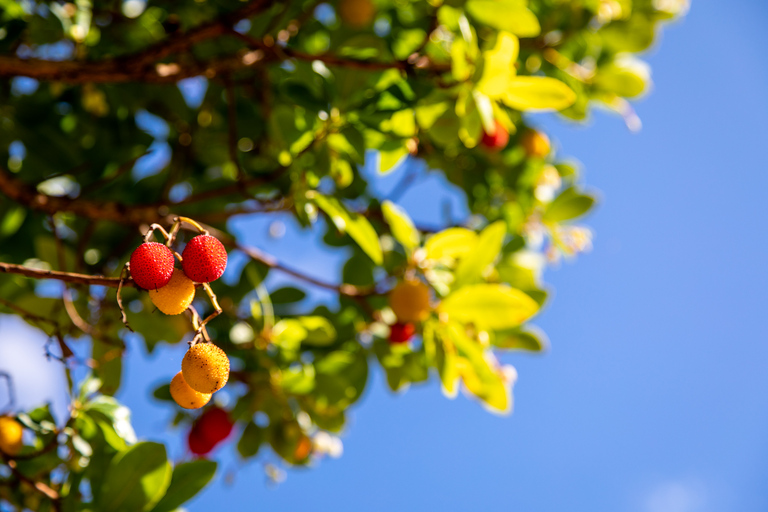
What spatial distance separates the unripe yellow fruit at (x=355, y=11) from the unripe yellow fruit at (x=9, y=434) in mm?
1271

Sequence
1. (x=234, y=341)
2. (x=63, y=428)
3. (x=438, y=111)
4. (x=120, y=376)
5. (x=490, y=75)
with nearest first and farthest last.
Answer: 1. (x=63, y=428)
2. (x=490, y=75)
3. (x=438, y=111)
4. (x=120, y=376)
5. (x=234, y=341)

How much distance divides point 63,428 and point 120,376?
1.49ft

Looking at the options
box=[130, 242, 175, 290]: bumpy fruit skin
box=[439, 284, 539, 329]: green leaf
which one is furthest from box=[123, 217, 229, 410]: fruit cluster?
box=[439, 284, 539, 329]: green leaf

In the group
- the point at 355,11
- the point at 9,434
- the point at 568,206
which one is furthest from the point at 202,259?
the point at 568,206

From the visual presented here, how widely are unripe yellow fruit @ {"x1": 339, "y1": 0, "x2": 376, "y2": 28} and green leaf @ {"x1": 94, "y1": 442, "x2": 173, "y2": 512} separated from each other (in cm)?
121

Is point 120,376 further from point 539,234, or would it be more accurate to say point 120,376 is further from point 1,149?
point 539,234

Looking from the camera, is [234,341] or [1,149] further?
[1,149]

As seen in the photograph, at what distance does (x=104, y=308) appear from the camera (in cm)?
167

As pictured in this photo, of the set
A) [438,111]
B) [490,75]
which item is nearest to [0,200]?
[438,111]

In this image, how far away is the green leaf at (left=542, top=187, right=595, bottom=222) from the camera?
2.11 metres

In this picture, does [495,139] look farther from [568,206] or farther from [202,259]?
[202,259]

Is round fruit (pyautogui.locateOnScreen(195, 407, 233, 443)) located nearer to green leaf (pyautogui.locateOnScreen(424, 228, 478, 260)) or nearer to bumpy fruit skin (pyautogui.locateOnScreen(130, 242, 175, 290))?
green leaf (pyautogui.locateOnScreen(424, 228, 478, 260))

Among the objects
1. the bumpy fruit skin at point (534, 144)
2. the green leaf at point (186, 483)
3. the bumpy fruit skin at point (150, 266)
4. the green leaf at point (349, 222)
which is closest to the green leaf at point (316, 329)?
the green leaf at point (349, 222)

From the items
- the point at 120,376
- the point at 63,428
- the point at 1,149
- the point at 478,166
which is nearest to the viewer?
the point at 63,428
